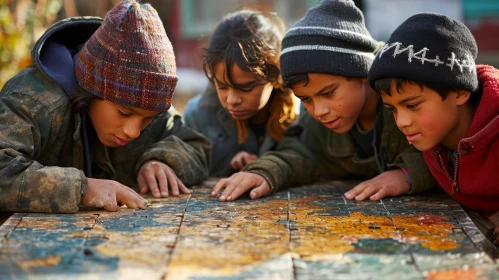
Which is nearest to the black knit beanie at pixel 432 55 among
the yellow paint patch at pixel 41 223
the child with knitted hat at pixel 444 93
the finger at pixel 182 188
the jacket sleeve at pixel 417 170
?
the child with knitted hat at pixel 444 93

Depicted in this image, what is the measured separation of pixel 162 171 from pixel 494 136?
5.64 ft

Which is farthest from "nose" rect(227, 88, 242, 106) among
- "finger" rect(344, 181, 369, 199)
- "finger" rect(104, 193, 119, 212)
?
"finger" rect(104, 193, 119, 212)

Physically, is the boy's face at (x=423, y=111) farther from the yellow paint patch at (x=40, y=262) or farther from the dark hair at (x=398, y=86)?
the yellow paint patch at (x=40, y=262)

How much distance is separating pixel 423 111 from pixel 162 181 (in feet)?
4.63

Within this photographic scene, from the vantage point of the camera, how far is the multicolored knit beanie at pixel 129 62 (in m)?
3.33

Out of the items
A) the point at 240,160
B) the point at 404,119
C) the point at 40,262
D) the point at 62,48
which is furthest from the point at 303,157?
the point at 40,262

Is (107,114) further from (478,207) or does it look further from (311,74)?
(478,207)

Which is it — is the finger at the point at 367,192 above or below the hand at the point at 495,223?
above

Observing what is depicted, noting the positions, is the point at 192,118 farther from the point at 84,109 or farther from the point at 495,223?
the point at 495,223

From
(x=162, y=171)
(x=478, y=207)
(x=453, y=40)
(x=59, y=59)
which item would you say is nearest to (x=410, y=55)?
(x=453, y=40)

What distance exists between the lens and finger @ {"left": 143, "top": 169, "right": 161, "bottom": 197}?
11.9ft

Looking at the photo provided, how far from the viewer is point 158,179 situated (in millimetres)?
3762

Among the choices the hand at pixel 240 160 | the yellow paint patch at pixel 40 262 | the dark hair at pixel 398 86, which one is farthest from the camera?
the hand at pixel 240 160

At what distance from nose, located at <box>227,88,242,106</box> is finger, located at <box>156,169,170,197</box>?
625 mm
